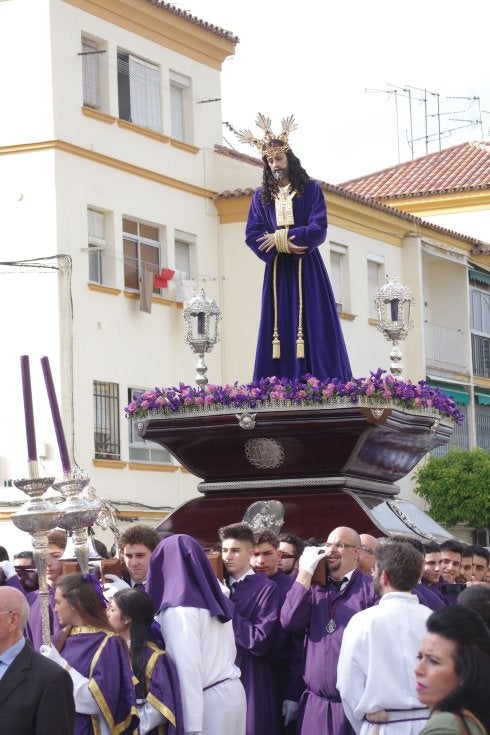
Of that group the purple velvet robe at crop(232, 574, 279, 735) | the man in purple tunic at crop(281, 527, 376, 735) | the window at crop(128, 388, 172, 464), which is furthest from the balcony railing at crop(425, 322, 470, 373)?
the man in purple tunic at crop(281, 527, 376, 735)

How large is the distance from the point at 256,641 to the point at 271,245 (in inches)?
141

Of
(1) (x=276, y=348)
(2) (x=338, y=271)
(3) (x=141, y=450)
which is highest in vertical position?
(2) (x=338, y=271)

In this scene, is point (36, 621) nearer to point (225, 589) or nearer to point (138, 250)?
point (225, 589)

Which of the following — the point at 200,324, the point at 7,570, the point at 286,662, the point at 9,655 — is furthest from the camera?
the point at 200,324

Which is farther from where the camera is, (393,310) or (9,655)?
(393,310)

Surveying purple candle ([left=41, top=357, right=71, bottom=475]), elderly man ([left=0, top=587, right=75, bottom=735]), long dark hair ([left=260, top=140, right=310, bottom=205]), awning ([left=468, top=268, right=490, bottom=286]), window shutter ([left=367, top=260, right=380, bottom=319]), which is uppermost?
awning ([left=468, top=268, right=490, bottom=286])

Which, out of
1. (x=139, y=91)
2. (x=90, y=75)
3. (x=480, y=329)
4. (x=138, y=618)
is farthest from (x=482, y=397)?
(x=138, y=618)

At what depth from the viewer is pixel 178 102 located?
104ft

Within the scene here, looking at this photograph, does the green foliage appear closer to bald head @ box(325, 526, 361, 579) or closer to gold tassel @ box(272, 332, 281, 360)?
gold tassel @ box(272, 332, 281, 360)

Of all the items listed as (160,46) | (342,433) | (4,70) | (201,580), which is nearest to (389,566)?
(201,580)

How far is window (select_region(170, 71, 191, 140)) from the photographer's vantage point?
31.5 meters

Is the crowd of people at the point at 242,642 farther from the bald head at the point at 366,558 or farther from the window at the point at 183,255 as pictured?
the window at the point at 183,255

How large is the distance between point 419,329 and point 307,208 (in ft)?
82.9

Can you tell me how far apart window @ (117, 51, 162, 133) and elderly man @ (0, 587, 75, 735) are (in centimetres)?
2383
